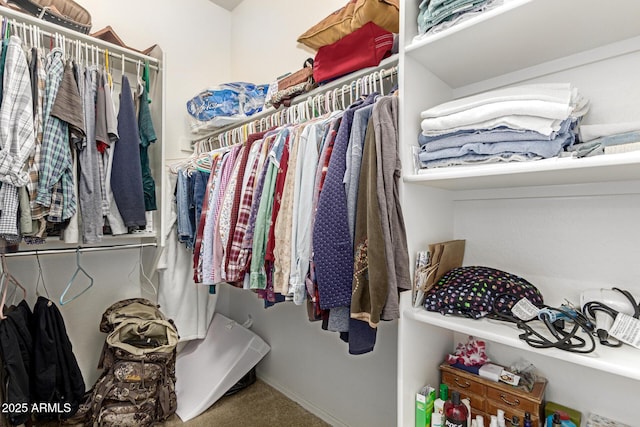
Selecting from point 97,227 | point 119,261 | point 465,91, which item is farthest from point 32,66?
point 465,91

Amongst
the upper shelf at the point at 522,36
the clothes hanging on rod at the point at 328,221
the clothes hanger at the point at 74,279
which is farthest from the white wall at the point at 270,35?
the clothes hanger at the point at 74,279

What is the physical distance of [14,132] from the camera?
124 cm

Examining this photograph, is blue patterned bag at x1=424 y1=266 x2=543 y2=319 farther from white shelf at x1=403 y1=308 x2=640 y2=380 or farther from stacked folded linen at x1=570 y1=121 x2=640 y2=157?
stacked folded linen at x1=570 y1=121 x2=640 y2=157

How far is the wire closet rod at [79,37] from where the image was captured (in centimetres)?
138

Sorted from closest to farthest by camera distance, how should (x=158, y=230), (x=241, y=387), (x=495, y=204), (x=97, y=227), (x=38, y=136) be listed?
1. (x=495, y=204)
2. (x=38, y=136)
3. (x=97, y=227)
4. (x=158, y=230)
5. (x=241, y=387)

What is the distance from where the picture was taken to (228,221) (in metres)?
1.38

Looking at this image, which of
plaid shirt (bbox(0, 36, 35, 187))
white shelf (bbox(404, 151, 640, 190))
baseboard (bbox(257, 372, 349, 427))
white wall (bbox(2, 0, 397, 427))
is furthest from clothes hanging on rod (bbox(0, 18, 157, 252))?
white shelf (bbox(404, 151, 640, 190))

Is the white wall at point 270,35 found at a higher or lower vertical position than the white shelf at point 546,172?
higher

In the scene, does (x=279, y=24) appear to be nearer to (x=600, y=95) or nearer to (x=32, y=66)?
(x=32, y=66)

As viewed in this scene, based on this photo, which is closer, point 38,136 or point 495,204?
point 495,204

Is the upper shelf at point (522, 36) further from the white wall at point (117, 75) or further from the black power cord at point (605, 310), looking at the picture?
the white wall at point (117, 75)

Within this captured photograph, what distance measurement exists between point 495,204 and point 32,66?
6.46ft

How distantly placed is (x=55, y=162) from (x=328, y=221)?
4.03 feet

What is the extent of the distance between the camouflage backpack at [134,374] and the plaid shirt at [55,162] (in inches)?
27.8
